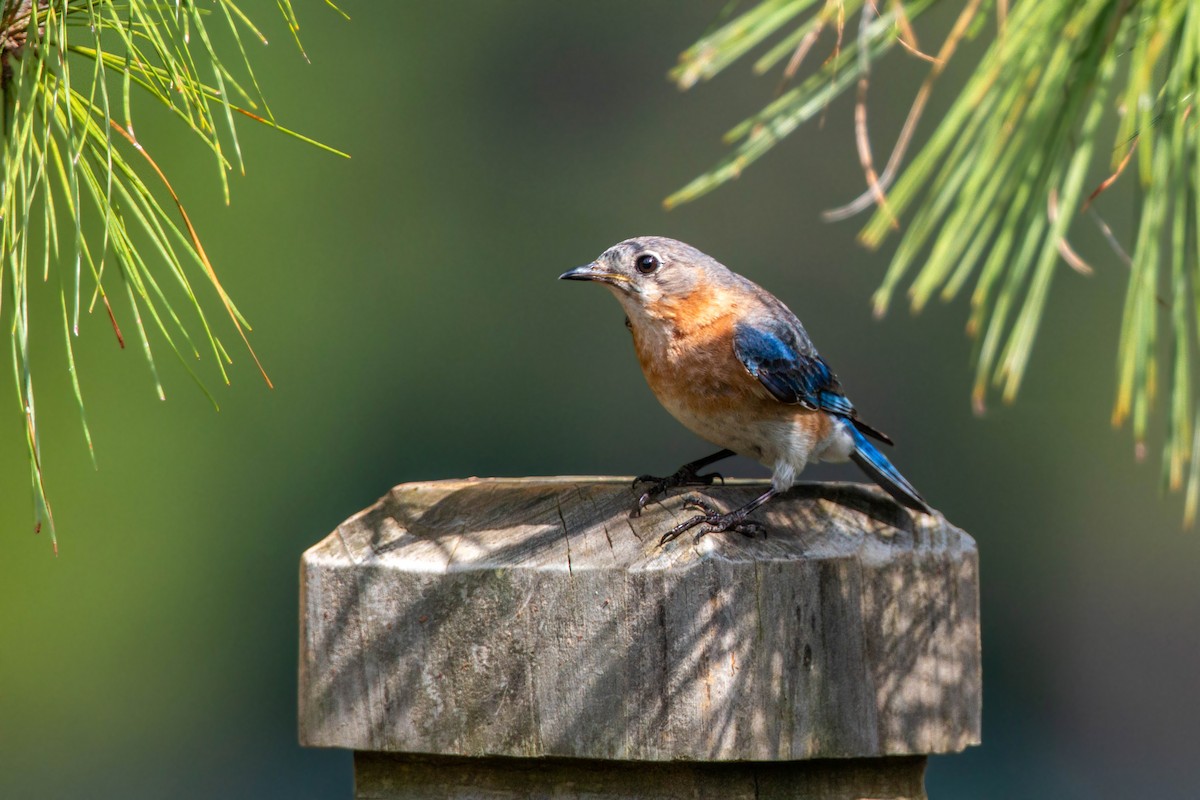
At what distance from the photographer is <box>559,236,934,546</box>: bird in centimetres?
263

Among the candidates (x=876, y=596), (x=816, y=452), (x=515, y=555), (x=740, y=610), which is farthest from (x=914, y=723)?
(x=816, y=452)

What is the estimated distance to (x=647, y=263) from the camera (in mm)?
2775

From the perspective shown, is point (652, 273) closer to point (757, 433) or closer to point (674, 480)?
point (757, 433)

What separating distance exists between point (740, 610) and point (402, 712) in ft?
1.25

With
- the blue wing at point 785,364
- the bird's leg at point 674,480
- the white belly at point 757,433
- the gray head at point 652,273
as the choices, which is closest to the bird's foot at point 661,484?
the bird's leg at point 674,480

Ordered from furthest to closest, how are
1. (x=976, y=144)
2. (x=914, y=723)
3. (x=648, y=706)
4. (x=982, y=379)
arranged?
(x=914, y=723) → (x=648, y=706) → (x=976, y=144) → (x=982, y=379)

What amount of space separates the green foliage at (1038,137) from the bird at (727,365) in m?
1.32

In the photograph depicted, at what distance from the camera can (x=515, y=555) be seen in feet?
4.64

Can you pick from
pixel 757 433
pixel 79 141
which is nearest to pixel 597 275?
pixel 757 433

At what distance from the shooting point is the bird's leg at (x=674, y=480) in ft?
5.25

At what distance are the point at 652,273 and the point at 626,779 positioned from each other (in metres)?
1.53

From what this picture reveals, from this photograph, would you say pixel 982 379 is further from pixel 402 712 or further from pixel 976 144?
pixel 402 712

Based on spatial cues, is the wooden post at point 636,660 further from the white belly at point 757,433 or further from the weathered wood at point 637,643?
the white belly at point 757,433

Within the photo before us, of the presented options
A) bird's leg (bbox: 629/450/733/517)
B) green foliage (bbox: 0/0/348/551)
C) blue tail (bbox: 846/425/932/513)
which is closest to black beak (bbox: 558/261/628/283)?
bird's leg (bbox: 629/450/733/517)
